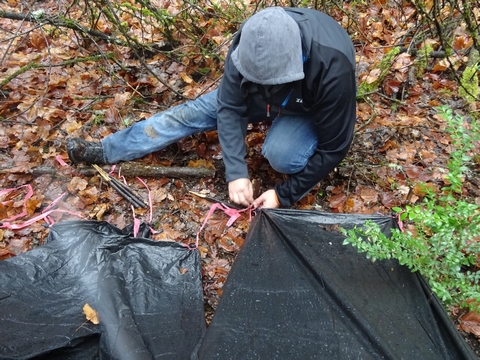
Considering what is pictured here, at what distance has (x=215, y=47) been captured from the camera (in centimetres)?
269

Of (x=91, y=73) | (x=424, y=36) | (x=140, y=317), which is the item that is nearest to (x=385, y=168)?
(x=424, y=36)

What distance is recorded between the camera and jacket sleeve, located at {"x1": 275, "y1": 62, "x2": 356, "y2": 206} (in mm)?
1441

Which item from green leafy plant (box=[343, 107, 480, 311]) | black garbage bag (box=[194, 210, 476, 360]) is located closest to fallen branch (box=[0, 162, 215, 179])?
black garbage bag (box=[194, 210, 476, 360])

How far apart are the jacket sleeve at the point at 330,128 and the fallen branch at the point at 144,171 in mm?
515

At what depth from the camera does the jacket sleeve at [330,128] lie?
144cm

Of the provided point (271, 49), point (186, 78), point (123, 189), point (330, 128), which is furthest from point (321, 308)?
point (186, 78)

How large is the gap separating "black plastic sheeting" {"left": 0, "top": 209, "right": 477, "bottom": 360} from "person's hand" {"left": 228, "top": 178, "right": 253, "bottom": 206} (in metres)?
0.24

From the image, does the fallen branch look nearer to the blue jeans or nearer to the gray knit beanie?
the blue jeans

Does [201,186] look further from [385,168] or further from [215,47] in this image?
[215,47]

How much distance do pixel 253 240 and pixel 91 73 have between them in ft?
6.67

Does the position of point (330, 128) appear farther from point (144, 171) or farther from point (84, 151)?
point (84, 151)

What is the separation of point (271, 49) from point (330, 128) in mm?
482

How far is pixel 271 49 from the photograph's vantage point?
125 cm

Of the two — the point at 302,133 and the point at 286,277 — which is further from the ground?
the point at 302,133
